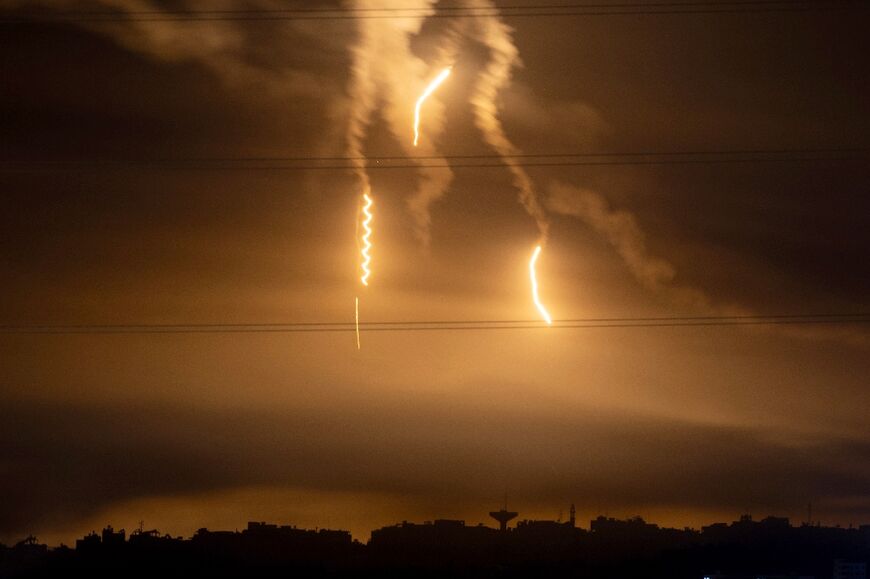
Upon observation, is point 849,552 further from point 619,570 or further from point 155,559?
point 155,559

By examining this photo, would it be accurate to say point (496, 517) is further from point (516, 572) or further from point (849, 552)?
point (849, 552)

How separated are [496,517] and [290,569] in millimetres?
16687

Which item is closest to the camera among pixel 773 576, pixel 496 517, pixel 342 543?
pixel 773 576

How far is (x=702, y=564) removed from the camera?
228 ft

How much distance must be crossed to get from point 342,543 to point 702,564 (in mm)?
16884

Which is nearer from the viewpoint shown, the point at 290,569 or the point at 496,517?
the point at 290,569

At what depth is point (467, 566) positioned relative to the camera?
7081cm

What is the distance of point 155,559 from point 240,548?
387 centimetres

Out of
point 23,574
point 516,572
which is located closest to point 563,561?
point 516,572

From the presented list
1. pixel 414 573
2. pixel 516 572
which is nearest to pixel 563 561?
pixel 516 572

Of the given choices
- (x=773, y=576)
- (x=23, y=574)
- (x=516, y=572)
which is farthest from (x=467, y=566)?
(x=23, y=574)

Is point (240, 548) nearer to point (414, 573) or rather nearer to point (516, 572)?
point (414, 573)

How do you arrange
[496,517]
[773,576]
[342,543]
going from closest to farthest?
[773,576] → [342,543] → [496,517]

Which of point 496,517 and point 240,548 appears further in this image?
point 496,517
